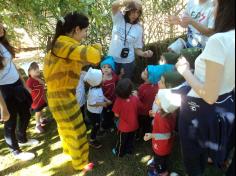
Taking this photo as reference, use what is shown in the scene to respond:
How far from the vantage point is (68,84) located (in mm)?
3340

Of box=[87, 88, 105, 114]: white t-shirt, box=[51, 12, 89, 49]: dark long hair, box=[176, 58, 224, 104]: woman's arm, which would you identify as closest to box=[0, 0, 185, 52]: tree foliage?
box=[51, 12, 89, 49]: dark long hair

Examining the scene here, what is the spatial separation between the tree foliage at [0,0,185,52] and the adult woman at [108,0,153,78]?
25 centimetres

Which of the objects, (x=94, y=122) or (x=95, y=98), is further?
(x=94, y=122)

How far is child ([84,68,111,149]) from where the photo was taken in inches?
149

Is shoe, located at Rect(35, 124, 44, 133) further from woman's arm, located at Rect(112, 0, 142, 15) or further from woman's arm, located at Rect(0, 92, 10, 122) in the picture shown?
woman's arm, located at Rect(112, 0, 142, 15)

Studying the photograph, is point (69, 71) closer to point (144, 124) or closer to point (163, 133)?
point (163, 133)

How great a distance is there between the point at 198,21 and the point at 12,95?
2208mm

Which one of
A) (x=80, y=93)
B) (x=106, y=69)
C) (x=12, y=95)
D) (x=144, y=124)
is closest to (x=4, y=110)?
(x=12, y=95)

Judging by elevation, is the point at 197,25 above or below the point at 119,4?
below

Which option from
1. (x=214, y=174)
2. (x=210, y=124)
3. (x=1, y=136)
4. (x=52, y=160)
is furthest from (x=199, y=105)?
(x=1, y=136)

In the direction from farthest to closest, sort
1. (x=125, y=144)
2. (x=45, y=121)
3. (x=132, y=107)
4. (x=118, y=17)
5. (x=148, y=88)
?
(x=45, y=121) < (x=118, y=17) < (x=125, y=144) < (x=148, y=88) < (x=132, y=107)

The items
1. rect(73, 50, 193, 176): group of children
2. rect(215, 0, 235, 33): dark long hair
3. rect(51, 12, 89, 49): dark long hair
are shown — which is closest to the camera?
rect(215, 0, 235, 33): dark long hair

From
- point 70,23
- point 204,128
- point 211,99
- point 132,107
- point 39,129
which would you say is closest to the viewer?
point 211,99

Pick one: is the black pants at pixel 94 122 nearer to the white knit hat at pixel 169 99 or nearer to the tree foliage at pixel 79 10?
the tree foliage at pixel 79 10
